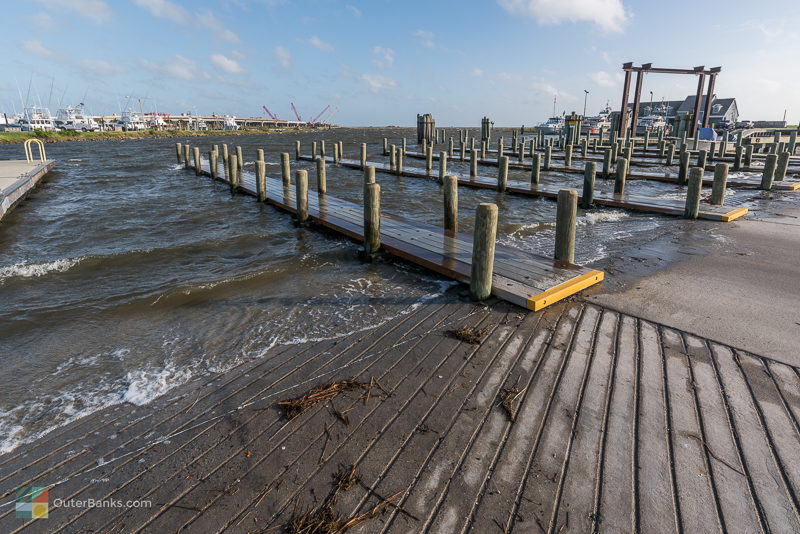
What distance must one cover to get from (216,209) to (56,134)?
274 ft

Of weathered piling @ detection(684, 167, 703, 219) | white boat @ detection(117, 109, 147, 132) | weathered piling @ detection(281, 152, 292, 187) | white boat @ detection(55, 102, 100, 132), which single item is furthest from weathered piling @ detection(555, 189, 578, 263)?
white boat @ detection(117, 109, 147, 132)

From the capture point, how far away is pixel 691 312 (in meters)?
5.53

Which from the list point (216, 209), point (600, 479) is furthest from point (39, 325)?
point (216, 209)

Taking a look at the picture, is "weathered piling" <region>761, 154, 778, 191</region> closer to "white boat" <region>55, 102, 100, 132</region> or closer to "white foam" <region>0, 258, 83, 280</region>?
"white foam" <region>0, 258, 83, 280</region>

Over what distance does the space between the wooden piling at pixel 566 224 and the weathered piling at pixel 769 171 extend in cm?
1331

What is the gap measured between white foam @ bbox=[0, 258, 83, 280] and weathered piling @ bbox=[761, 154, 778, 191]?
21.4 metres

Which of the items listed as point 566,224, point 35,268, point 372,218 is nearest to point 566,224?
point 566,224

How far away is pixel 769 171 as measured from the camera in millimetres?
15453

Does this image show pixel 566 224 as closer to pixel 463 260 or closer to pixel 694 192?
pixel 463 260

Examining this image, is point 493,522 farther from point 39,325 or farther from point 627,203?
point 627,203

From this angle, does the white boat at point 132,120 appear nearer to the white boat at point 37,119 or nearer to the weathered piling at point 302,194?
the white boat at point 37,119

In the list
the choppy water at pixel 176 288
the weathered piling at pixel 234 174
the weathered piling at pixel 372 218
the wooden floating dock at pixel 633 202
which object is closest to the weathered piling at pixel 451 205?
the choppy water at pixel 176 288

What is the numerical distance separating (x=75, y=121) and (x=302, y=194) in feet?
549

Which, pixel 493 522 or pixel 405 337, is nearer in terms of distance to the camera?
pixel 493 522
